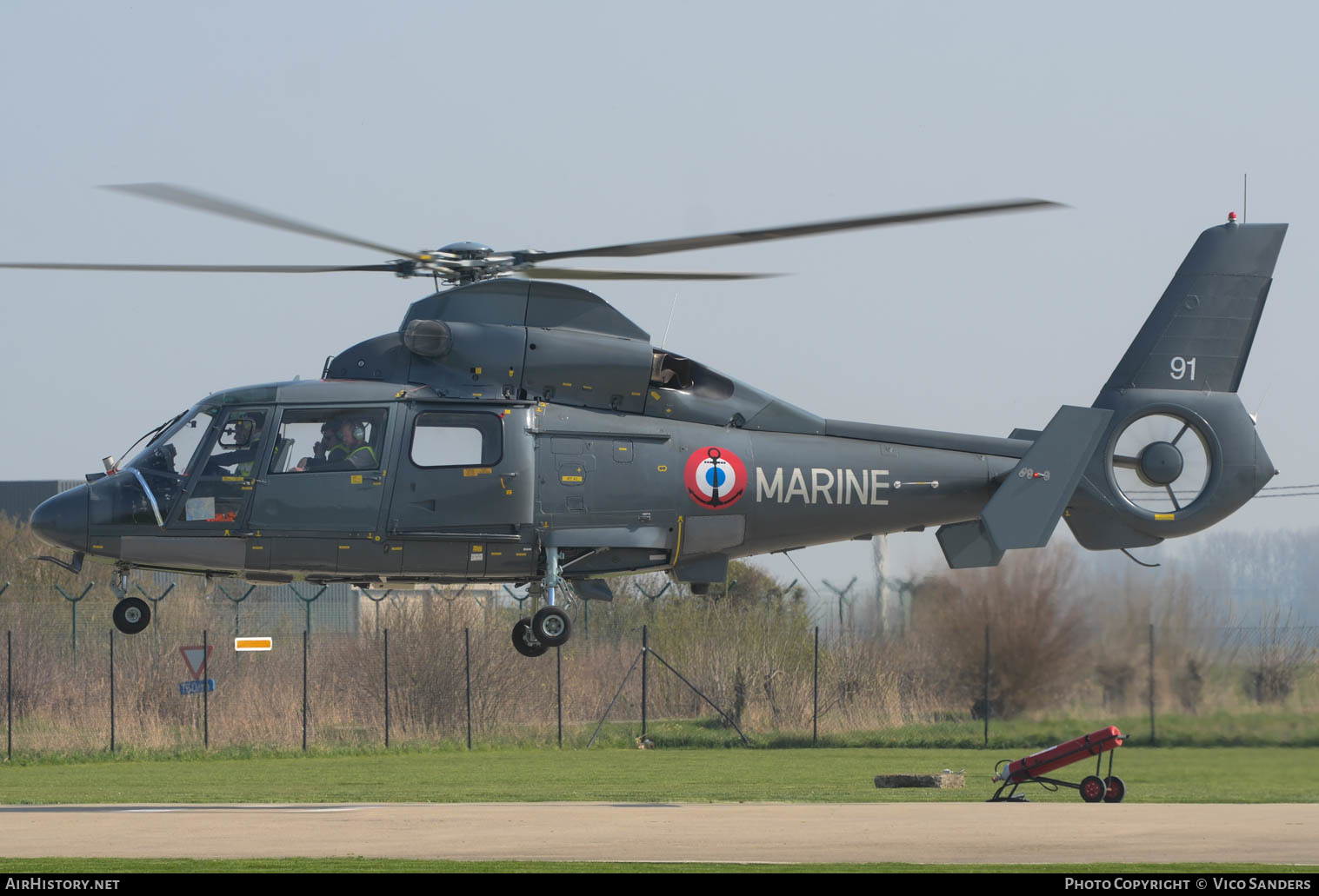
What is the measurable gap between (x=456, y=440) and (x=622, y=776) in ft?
45.8

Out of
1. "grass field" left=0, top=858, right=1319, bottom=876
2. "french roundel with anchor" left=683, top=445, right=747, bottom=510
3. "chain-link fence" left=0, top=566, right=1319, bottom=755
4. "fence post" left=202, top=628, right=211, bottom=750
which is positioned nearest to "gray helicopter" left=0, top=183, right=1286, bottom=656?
"french roundel with anchor" left=683, top=445, right=747, bottom=510

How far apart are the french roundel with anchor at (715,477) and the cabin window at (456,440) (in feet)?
8.49

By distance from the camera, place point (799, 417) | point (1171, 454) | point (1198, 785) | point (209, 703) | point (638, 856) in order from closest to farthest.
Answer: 1. point (638, 856)
2. point (799, 417)
3. point (1171, 454)
4. point (1198, 785)
5. point (209, 703)

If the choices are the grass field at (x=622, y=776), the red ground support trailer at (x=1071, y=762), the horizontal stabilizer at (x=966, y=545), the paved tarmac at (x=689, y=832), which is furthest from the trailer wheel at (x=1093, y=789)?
the horizontal stabilizer at (x=966, y=545)

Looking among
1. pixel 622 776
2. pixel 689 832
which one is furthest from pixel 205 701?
pixel 689 832

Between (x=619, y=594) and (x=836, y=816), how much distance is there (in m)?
29.7

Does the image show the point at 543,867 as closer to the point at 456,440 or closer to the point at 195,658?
the point at 456,440

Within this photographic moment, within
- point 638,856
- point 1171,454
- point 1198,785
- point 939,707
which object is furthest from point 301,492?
point 939,707

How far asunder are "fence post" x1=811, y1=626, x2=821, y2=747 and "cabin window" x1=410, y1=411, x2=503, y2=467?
22.8m

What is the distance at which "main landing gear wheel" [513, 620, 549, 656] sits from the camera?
22.6 metres

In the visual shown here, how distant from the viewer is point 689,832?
22.1 meters

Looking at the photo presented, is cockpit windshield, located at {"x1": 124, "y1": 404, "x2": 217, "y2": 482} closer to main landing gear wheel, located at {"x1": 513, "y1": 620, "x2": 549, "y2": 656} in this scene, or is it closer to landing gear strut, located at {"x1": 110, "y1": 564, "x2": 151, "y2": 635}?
landing gear strut, located at {"x1": 110, "y1": 564, "x2": 151, "y2": 635}

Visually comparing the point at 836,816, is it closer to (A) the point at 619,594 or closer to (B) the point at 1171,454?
(B) the point at 1171,454
